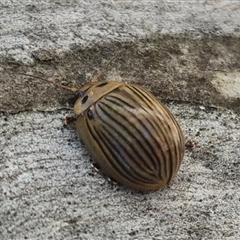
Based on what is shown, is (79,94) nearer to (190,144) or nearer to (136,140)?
(136,140)

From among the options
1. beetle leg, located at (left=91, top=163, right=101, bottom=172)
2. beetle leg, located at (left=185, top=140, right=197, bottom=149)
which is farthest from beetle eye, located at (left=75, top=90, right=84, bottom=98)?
beetle leg, located at (left=185, top=140, right=197, bottom=149)

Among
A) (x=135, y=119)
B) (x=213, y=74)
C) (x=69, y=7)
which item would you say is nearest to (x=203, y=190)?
(x=135, y=119)

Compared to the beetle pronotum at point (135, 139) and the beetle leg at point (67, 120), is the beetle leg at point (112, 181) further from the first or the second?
the beetle leg at point (67, 120)

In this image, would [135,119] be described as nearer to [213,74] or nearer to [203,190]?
[203,190]

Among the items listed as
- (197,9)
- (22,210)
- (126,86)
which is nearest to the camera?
(22,210)

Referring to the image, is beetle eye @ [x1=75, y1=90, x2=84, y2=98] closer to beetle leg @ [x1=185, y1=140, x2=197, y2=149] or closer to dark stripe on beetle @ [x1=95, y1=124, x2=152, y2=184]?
dark stripe on beetle @ [x1=95, y1=124, x2=152, y2=184]

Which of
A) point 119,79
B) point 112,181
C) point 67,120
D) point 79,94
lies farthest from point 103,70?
point 112,181

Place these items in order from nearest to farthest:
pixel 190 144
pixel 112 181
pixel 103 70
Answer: pixel 112 181, pixel 190 144, pixel 103 70
